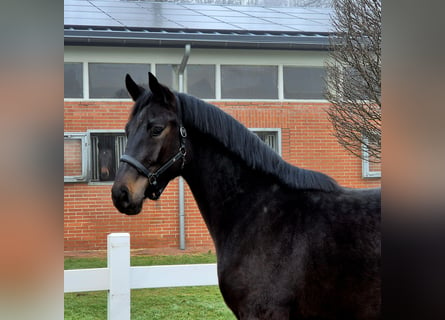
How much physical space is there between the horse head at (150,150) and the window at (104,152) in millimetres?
3904

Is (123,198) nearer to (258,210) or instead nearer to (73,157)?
(258,210)

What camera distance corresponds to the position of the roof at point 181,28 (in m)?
5.32

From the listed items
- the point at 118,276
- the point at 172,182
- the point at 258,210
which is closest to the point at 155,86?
the point at 258,210

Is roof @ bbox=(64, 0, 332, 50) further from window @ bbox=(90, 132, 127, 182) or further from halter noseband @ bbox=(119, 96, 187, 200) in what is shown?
halter noseband @ bbox=(119, 96, 187, 200)

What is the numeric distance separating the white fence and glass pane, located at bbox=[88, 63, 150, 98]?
3.40 metres

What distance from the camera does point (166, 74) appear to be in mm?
5816

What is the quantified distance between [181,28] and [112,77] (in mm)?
1078

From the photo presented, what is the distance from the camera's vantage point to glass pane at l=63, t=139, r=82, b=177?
556cm

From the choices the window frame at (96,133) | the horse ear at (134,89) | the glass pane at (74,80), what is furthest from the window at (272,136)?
the horse ear at (134,89)

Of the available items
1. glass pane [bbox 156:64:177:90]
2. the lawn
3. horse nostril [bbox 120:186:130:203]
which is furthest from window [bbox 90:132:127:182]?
horse nostril [bbox 120:186:130:203]

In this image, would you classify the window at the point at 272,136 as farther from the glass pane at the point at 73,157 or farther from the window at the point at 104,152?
the glass pane at the point at 73,157

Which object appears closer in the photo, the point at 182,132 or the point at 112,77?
the point at 182,132

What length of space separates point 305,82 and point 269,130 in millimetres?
873
